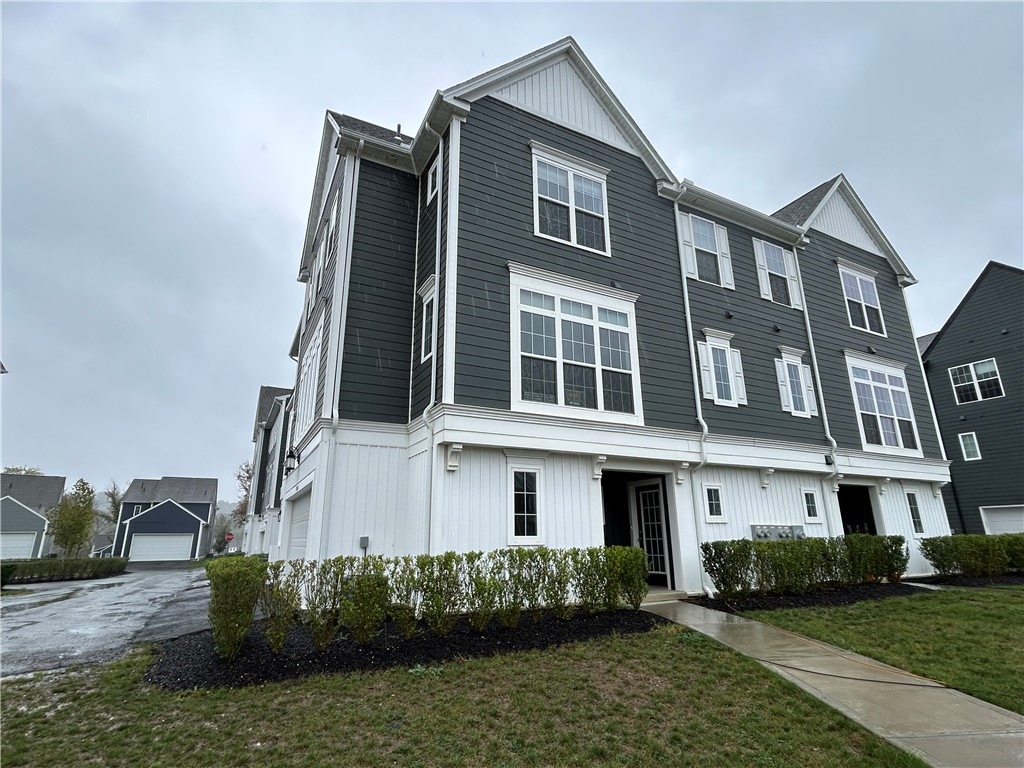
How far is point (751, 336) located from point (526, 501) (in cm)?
772

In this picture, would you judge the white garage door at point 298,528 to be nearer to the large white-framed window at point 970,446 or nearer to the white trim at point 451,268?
the white trim at point 451,268

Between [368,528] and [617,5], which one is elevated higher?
[617,5]

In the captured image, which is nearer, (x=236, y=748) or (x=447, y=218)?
(x=236, y=748)

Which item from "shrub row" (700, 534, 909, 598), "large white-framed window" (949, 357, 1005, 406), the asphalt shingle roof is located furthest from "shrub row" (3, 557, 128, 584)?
"large white-framed window" (949, 357, 1005, 406)

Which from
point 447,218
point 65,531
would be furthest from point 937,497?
point 65,531

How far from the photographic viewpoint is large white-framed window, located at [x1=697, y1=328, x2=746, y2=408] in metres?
A: 11.2

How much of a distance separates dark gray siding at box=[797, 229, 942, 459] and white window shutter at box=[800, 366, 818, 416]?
45 centimetres

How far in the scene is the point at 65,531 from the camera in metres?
26.7

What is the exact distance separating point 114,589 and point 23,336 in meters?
12.5

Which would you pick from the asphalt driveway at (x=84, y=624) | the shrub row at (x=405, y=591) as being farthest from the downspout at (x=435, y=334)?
the asphalt driveway at (x=84, y=624)

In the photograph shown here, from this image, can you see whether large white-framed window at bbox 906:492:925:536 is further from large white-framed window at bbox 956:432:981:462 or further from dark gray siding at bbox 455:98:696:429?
dark gray siding at bbox 455:98:696:429

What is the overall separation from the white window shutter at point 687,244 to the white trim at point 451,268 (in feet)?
19.2

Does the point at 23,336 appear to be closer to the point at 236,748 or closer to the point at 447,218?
the point at 447,218

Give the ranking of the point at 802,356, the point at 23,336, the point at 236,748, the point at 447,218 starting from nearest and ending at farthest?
the point at 236,748 → the point at 447,218 → the point at 802,356 → the point at 23,336
